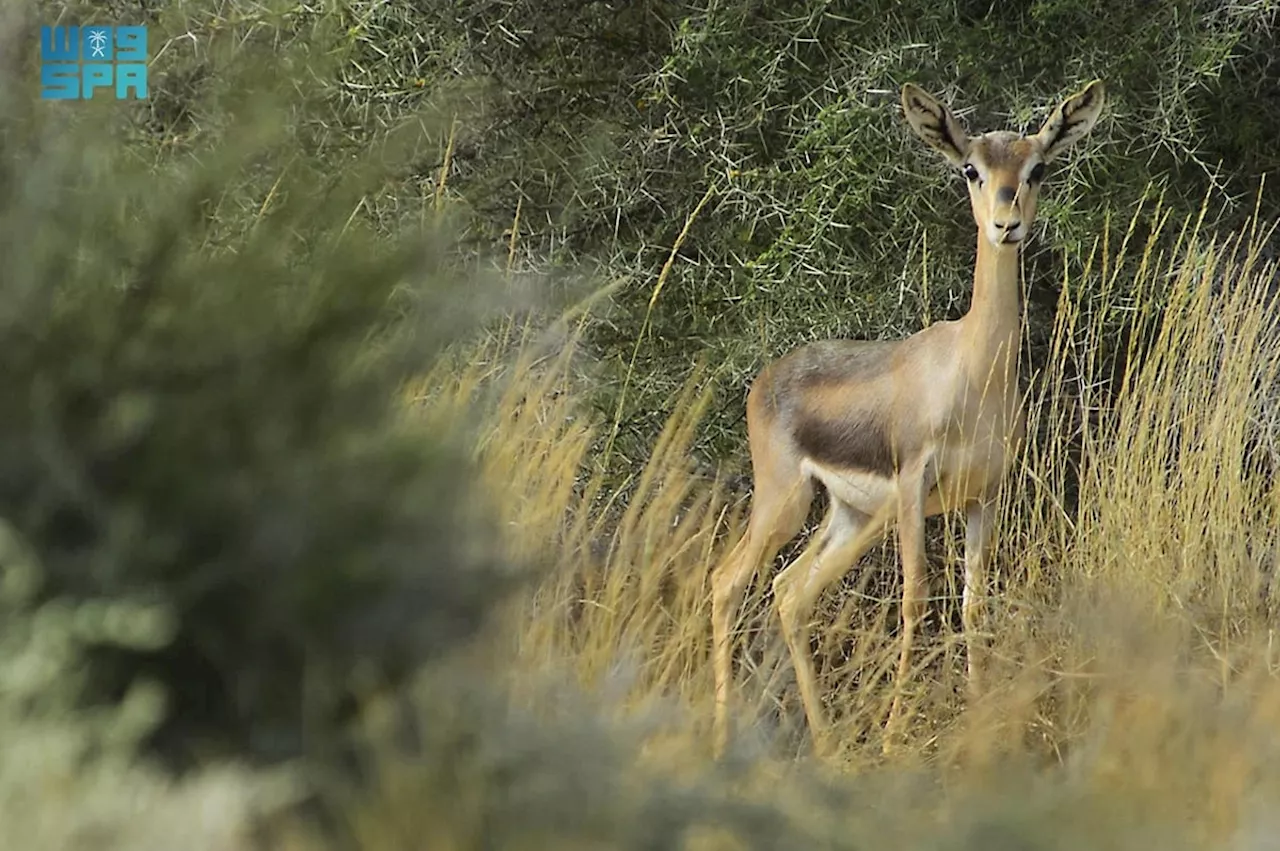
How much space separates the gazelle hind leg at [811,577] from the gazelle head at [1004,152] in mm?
872

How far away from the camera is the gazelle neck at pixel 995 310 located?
4578mm

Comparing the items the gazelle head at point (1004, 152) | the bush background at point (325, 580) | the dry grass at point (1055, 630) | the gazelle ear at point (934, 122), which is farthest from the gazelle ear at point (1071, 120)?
the bush background at point (325, 580)

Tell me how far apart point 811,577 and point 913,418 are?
539mm

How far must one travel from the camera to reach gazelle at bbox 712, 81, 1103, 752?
14.7ft

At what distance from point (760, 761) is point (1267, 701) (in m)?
0.78

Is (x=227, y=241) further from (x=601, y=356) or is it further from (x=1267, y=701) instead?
(x=601, y=356)

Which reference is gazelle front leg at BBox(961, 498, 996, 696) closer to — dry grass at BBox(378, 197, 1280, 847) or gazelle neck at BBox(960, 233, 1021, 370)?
dry grass at BBox(378, 197, 1280, 847)

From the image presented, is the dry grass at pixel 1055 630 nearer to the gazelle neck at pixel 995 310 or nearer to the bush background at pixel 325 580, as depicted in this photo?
the bush background at pixel 325 580

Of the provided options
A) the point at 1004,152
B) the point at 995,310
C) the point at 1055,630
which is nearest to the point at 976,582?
the point at 1055,630

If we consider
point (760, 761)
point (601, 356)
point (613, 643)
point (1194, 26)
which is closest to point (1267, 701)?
point (760, 761)

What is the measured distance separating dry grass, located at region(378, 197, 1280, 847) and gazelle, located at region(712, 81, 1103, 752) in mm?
185

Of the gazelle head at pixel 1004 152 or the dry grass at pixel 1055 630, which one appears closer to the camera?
the dry grass at pixel 1055 630

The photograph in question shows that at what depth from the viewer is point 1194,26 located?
5188 mm

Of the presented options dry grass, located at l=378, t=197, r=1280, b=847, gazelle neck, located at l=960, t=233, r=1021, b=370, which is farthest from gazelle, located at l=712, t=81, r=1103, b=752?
dry grass, located at l=378, t=197, r=1280, b=847
